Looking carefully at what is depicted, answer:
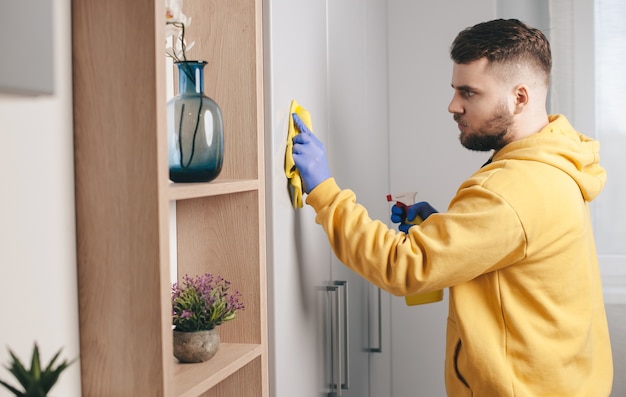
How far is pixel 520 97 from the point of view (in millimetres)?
1666

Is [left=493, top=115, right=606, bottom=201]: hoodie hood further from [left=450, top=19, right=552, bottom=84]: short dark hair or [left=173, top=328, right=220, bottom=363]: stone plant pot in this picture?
[left=173, top=328, right=220, bottom=363]: stone plant pot

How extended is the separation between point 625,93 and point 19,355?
2222 millimetres

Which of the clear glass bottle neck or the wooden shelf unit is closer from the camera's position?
the wooden shelf unit

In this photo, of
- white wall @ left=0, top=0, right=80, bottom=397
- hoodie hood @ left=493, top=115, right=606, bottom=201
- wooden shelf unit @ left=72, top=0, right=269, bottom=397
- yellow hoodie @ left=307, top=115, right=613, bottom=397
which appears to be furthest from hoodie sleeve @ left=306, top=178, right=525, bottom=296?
white wall @ left=0, top=0, right=80, bottom=397

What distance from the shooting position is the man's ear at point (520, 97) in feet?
5.44

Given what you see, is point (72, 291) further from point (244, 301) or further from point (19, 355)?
point (244, 301)

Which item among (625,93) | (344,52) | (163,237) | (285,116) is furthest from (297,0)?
(625,93)

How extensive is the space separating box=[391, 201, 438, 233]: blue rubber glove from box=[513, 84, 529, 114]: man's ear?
378mm

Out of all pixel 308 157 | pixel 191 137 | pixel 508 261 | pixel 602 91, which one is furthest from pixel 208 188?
pixel 602 91

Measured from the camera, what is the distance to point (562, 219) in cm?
156

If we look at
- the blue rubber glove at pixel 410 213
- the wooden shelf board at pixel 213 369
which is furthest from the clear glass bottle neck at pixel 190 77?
the blue rubber glove at pixel 410 213

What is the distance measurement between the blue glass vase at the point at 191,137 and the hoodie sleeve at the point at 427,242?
0.36 meters

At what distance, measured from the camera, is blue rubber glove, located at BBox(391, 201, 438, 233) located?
1.93 meters

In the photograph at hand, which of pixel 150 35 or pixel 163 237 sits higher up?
pixel 150 35
